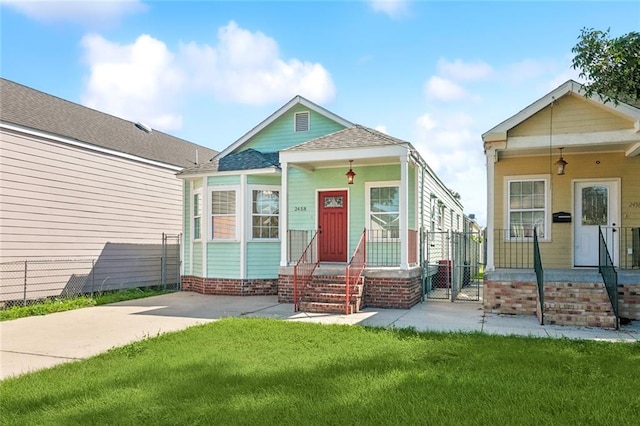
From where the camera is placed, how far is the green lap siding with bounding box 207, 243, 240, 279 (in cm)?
1288

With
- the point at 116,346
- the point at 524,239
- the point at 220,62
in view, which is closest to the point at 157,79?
the point at 220,62

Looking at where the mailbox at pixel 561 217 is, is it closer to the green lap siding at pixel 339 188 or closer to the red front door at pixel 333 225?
the green lap siding at pixel 339 188

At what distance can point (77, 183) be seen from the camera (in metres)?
12.2

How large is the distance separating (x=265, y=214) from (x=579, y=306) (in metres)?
8.37

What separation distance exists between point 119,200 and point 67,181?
190 cm

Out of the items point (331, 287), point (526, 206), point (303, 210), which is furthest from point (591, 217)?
point (303, 210)

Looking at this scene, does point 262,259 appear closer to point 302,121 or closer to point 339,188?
point 339,188

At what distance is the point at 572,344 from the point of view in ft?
20.8

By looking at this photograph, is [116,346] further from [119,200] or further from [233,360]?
[119,200]

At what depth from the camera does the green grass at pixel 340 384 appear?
3.82m

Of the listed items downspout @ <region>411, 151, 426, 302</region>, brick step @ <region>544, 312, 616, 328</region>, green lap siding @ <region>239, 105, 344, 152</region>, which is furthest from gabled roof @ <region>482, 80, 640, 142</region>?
green lap siding @ <region>239, 105, 344, 152</region>

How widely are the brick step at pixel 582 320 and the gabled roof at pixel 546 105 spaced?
3878 millimetres

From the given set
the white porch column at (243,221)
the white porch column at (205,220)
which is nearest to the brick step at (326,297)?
the white porch column at (243,221)

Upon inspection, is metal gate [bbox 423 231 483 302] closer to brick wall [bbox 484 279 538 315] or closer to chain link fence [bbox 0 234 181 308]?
brick wall [bbox 484 279 538 315]
